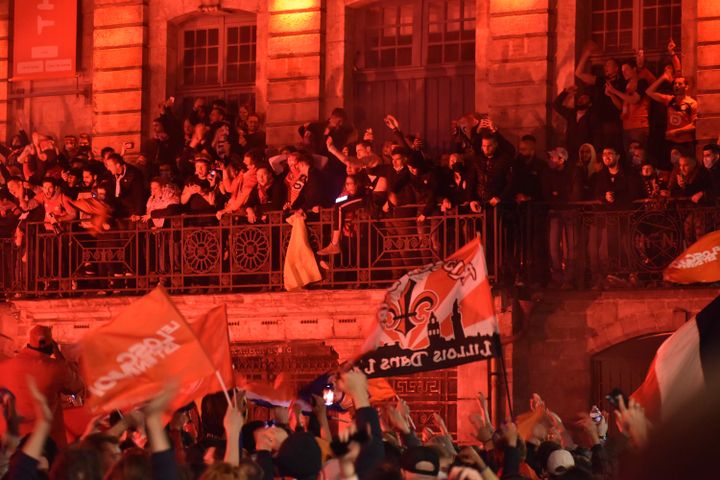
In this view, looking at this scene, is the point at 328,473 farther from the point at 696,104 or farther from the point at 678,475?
the point at 696,104

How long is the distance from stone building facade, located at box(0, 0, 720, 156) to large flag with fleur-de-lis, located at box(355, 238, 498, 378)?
26.5 feet

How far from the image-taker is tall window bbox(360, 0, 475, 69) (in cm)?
2216

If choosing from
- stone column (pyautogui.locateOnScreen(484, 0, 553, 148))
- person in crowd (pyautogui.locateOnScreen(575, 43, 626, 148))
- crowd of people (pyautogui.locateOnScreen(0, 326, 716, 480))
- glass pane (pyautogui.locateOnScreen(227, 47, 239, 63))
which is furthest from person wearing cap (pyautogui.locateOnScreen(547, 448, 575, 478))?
glass pane (pyautogui.locateOnScreen(227, 47, 239, 63))

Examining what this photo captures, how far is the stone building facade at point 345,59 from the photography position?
20.8 m

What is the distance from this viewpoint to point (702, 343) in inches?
323

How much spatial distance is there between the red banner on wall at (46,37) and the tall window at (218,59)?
1682 mm

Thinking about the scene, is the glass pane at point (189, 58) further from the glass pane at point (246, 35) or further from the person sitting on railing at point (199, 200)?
the person sitting on railing at point (199, 200)

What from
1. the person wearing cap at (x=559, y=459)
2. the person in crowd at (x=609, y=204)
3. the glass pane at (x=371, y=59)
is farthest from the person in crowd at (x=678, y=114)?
the person wearing cap at (x=559, y=459)

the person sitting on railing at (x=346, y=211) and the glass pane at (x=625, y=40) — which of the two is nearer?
the person sitting on railing at (x=346, y=211)

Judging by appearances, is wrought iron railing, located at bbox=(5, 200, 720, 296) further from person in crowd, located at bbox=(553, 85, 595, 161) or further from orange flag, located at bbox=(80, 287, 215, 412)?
orange flag, located at bbox=(80, 287, 215, 412)

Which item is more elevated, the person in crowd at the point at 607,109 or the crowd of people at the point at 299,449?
the person in crowd at the point at 607,109

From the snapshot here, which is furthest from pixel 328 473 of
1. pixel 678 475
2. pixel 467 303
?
pixel 678 475

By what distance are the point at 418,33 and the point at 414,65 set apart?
0.46m

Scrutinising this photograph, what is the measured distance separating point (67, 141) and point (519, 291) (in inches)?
299
